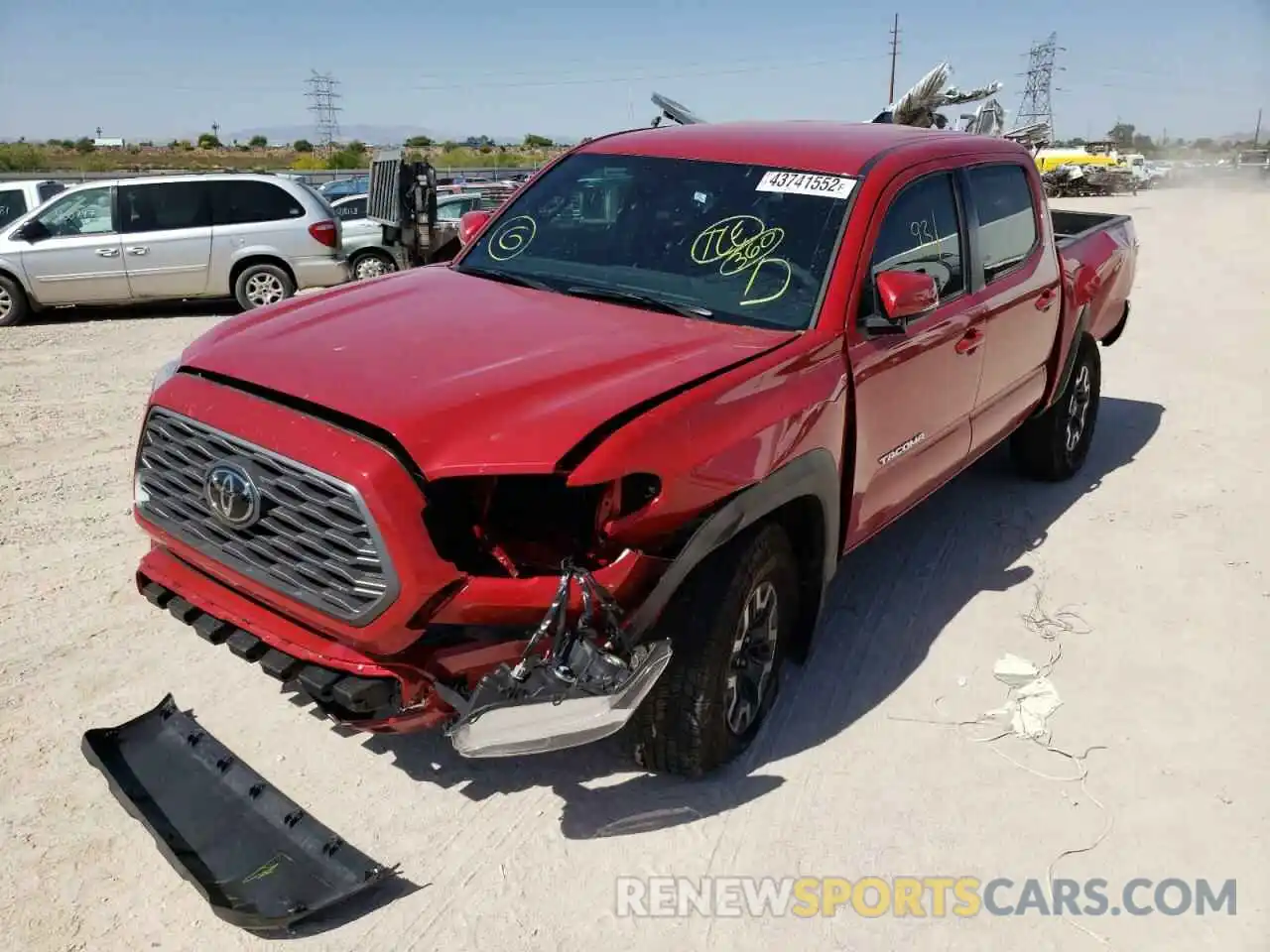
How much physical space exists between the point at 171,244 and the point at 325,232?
1661mm

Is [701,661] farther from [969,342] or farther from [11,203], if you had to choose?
[11,203]

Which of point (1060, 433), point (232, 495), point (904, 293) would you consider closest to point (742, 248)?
point (904, 293)

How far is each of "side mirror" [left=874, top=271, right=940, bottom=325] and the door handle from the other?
0.70 metres

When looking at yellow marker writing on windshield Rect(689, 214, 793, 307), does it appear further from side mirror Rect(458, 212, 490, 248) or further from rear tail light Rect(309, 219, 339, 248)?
rear tail light Rect(309, 219, 339, 248)

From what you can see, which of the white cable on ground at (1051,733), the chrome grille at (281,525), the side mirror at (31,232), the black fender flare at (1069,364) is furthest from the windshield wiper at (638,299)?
the side mirror at (31,232)

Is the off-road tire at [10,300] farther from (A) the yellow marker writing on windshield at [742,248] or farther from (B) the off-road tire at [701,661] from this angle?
(B) the off-road tire at [701,661]

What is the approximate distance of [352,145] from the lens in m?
70.9

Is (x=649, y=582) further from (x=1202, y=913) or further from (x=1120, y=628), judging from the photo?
(x=1120, y=628)

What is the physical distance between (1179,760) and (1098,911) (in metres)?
0.89

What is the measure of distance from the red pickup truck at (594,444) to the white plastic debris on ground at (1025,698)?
761 mm

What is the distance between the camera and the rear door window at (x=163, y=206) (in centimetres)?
1123

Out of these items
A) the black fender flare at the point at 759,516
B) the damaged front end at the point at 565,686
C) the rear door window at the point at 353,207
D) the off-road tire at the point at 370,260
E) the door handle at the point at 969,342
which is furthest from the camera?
the rear door window at the point at 353,207

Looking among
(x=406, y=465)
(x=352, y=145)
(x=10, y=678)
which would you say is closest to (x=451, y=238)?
(x=10, y=678)

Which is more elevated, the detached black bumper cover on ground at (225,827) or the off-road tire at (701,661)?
the off-road tire at (701,661)
